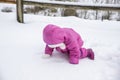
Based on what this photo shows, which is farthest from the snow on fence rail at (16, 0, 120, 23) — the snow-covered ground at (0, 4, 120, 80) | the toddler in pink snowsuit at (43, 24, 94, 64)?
the toddler in pink snowsuit at (43, 24, 94, 64)

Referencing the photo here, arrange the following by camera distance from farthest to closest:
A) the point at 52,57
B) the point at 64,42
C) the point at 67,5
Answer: the point at 67,5
the point at 52,57
the point at 64,42

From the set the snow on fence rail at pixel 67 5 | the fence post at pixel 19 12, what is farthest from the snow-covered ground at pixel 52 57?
the snow on fence rail at pixel 67 5

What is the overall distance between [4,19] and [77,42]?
6.55 ft

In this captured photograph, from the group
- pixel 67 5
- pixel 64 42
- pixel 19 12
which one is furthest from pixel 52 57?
pixel 19 12

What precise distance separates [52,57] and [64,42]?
0.31 metres

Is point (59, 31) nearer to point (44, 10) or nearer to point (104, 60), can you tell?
point (104, 60)

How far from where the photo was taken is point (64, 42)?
3.02m

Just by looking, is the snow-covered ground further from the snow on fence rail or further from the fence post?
the snow on fence rail

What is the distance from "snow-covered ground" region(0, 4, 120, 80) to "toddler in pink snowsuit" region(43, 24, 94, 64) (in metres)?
0.09

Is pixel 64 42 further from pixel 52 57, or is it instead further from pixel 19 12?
pixel 19 12

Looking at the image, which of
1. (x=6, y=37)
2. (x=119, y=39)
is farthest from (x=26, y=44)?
(x=119, y=39)

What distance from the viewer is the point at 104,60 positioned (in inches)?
128

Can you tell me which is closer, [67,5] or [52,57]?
[52,57]

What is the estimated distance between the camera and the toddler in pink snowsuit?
2910 millimetres
